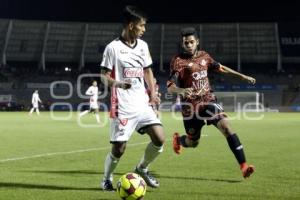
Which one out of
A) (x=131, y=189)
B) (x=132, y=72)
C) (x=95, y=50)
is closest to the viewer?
(x=131, y=189)

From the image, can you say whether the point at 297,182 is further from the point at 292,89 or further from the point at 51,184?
the point at 292,89

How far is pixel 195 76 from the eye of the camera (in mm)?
8523

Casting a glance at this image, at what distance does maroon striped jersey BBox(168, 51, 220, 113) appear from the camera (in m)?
8.49

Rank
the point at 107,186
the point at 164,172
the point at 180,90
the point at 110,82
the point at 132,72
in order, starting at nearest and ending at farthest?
the point at 110,82, the point at 132,72, the point at 107,186, the point at 180,90, the point at 164,172

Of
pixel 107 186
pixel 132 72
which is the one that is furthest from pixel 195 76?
pixel 107 186

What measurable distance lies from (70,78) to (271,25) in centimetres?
→ 2450

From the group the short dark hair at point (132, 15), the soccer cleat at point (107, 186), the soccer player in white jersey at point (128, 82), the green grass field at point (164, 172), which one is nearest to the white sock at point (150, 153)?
the soccer player in white jersey at point (128, 82)

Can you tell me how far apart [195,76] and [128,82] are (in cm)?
193

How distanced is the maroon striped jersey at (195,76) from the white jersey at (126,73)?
1504mm

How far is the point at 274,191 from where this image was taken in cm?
709

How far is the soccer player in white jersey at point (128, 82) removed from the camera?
6922 mm

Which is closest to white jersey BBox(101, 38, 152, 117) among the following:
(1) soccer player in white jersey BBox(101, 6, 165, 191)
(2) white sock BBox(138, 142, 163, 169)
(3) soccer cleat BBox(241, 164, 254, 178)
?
(1) soccer player in white jersey BBox(101, 6, 165, 191)

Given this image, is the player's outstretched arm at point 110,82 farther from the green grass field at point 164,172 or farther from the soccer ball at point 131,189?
the green grass field at point 164,172

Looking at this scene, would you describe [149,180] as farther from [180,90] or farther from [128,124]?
[180,90]
